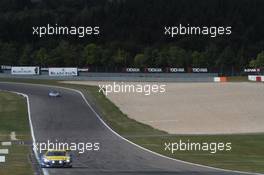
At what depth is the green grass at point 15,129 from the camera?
3322 centimetres

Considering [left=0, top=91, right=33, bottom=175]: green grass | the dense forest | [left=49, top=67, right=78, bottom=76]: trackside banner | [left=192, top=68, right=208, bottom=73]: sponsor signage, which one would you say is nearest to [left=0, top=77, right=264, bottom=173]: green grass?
[left=0, top=91, right=33, bottom=175]: green grass

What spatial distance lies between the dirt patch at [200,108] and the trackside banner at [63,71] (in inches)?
481

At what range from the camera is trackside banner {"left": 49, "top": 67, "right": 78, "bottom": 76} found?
91.4 metres

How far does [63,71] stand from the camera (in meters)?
91.8

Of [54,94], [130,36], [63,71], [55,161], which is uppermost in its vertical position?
[130,36]

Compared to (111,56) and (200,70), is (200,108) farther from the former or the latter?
(200,70)

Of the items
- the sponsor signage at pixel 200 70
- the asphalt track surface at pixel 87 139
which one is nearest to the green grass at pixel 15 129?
the asphalt track surface at pixel 87 139

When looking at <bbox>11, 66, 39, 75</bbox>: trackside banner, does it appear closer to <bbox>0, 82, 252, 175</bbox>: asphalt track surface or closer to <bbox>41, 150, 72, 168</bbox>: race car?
<bbox>0, 82, 252, 175</bbox>: asphalt track surface

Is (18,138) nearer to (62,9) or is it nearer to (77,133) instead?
(77,133)

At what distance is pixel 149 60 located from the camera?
9381 cm

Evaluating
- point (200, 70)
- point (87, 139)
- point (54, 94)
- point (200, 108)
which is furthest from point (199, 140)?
point (200, 70)

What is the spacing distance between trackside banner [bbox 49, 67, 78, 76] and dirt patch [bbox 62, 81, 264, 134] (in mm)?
12215

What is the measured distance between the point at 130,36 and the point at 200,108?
3418 cm

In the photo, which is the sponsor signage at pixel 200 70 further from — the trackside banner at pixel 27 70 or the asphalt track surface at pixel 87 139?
the trackside banner at pixel 27 70
